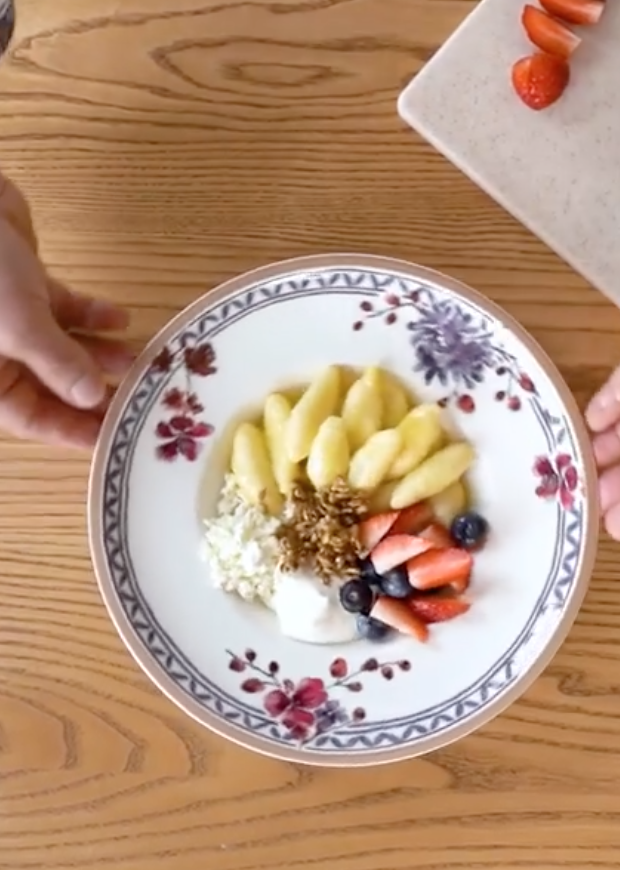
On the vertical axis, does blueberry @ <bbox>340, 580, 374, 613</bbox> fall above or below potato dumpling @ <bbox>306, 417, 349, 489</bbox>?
below

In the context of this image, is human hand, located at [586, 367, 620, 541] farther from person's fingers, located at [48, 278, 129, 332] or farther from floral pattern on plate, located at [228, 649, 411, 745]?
person's fingers, located at [48, 278, 129, 332]

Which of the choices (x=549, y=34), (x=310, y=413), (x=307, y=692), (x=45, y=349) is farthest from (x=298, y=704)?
(x=549, y=34)

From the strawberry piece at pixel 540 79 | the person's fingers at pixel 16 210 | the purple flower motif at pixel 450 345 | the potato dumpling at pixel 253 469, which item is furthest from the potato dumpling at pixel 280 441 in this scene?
the strawberry piece at pixel 540 79

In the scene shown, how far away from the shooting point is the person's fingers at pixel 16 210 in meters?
0.86

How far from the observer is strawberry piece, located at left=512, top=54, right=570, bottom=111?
0.92 m

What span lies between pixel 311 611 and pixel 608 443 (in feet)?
0.88

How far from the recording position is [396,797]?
89 cm

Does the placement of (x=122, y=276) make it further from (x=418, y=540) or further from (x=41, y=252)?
(x=418, y=540)

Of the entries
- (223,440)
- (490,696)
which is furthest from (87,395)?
(490,696)

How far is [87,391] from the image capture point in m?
0.84

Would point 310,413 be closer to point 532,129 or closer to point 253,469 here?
point 253,469

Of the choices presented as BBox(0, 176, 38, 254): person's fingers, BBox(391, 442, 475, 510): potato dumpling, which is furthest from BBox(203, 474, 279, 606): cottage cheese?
BBox(0, 176, 38, 254): person's fingers

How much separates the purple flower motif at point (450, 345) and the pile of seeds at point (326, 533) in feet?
0.36

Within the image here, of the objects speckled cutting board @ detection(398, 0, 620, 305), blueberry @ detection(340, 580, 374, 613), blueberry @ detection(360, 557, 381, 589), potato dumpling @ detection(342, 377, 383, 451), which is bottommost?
blueberry @ detection(340, 580, 374, 613)
